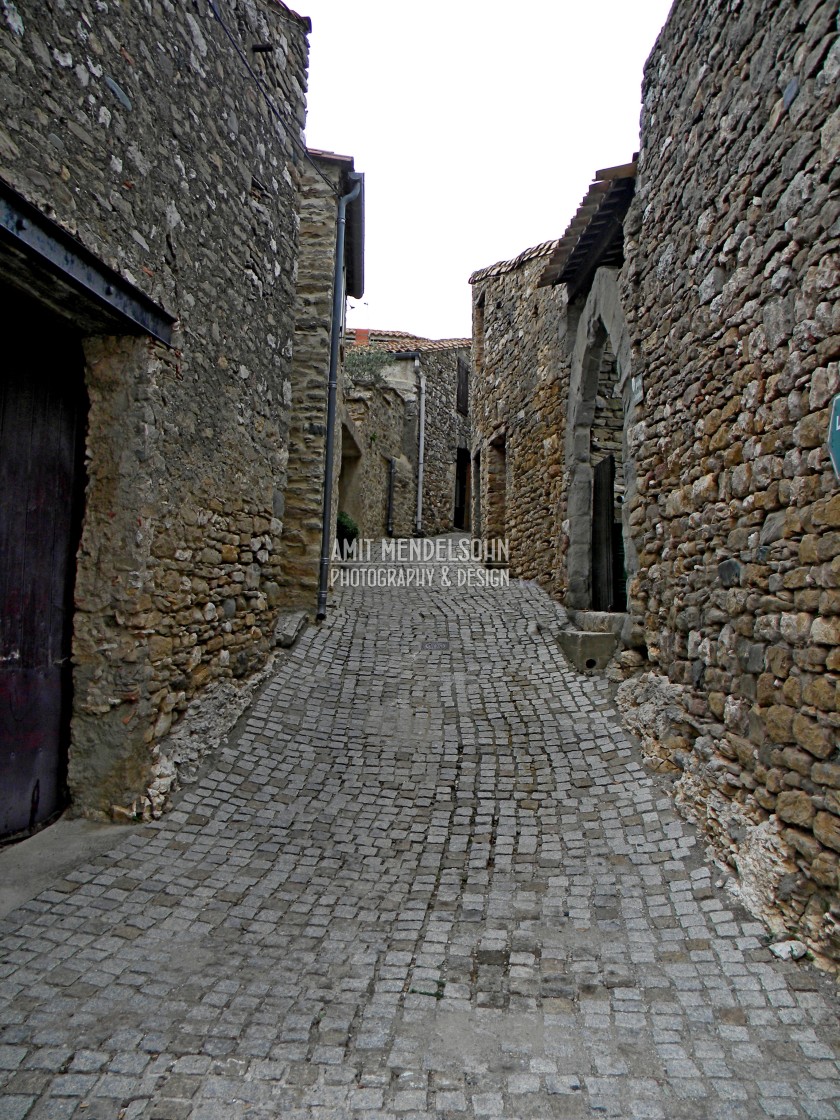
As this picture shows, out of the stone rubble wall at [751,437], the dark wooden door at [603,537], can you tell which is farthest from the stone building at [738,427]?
the dark wooden door at [603,537]

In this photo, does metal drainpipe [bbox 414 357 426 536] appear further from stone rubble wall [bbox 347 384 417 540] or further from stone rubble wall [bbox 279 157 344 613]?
stone rubble wall [bbox 279 157 344 613]

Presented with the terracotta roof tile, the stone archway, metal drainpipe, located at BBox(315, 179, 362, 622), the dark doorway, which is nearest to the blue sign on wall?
the stone archway

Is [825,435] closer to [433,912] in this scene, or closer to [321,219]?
[433,912]

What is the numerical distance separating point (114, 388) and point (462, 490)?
15689mm

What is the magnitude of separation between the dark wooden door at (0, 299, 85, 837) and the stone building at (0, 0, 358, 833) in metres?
0.01

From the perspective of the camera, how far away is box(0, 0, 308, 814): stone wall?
10.4 ft

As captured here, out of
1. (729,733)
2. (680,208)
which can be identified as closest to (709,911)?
(729,733)

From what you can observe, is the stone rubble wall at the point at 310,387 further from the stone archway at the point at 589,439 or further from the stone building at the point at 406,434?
the stone building at the point at 406,434

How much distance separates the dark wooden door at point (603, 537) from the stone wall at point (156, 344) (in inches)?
130

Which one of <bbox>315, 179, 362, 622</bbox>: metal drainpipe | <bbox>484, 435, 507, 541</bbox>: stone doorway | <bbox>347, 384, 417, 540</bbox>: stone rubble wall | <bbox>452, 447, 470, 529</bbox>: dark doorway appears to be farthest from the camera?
<bbox>452, 447, 470, 529</bbox>: dark doorway

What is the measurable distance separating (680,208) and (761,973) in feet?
13.2

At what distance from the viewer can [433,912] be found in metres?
3.30

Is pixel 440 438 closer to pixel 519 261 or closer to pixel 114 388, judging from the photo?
pixel 519 261

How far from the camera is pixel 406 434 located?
16156 millimetres
